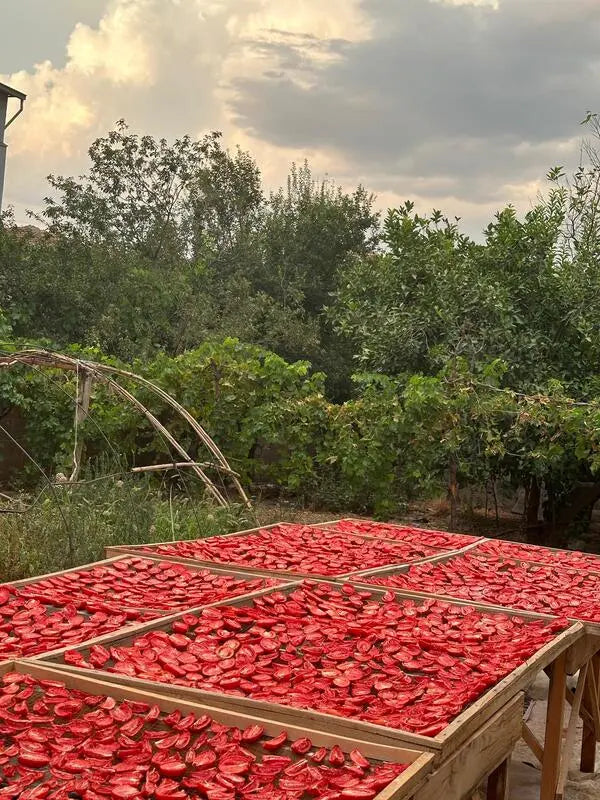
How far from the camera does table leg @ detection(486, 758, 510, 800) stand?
325cm

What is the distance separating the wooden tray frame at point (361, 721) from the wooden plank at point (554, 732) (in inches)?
9.6

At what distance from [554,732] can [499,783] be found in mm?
493

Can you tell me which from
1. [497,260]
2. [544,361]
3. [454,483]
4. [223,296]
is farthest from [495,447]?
[223,296]

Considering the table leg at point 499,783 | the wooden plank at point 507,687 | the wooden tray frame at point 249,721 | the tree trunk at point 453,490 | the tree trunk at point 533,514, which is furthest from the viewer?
the tree trunk at point 533,514

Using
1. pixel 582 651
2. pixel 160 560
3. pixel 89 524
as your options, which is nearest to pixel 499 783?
pixel 582 651

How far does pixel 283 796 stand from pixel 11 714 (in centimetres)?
83

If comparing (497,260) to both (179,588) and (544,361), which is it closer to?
(544,361)

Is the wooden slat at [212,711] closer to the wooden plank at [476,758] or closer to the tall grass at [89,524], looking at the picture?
the wooden plank at [476,758]

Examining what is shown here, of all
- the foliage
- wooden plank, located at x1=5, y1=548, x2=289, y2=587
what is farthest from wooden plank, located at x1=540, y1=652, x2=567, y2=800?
the foliage

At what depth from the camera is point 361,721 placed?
2471 mm

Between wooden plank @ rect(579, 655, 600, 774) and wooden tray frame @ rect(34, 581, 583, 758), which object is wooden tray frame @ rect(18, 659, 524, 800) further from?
wooden plank @ rect(579, 655, 600, 774)

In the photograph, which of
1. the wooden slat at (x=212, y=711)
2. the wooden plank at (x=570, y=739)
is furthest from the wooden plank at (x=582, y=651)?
the wooden slat at (x=212, y=711)

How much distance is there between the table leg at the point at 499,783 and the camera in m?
3.25

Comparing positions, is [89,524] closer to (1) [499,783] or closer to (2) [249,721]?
(1) [499,783]
